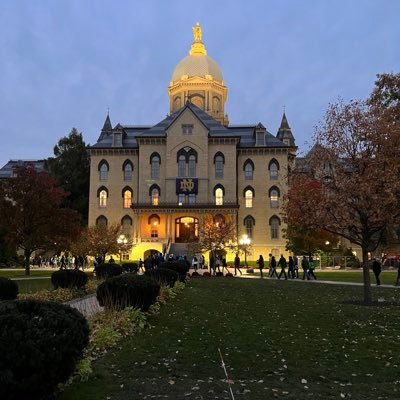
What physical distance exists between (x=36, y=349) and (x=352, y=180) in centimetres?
1492

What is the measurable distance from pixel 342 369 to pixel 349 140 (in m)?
12.3

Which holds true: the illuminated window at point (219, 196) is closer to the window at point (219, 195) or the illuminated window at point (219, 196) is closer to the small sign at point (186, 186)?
the window at point (219, 195)

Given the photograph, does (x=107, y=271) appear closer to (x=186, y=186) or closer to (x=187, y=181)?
(x=186, y=186)

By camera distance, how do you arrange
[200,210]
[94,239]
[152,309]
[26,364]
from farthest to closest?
1. [200,210]
2. [94,239]
3. [152,309]
4. [26,364]

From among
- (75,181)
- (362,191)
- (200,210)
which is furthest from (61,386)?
(75,181)

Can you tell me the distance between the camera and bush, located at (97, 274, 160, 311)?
14.9 m

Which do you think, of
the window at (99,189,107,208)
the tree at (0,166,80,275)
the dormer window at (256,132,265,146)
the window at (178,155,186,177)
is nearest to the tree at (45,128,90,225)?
the window at (99,189,107,208)

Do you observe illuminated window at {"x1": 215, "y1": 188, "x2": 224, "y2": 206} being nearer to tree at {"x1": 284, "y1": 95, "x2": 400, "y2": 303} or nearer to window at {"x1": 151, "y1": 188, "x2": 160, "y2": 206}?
window at {"x1": 151, "y1": 188, "x2": 160, "y2": 206}

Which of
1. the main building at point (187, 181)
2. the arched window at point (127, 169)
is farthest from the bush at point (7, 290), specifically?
the arched window at point (127, 169)

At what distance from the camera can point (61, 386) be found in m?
7.44

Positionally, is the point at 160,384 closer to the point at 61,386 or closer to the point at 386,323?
the point at 61,386

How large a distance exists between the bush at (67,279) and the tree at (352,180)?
10.7 meters

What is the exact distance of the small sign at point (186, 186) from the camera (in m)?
67.6

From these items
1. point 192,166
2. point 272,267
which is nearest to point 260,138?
point 192,166
